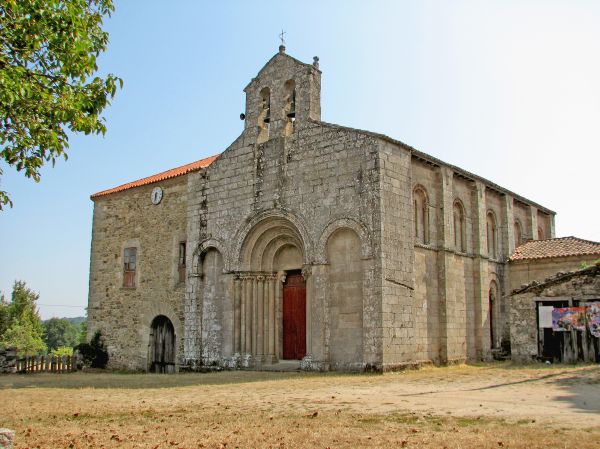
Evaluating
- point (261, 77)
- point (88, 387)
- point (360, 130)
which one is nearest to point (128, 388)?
point (88, 387)

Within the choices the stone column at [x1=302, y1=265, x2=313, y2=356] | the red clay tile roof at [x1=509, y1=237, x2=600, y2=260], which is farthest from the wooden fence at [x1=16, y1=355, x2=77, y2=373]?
the red clay tile roof at [x1=509, y1=237, x2=600, y2=260]

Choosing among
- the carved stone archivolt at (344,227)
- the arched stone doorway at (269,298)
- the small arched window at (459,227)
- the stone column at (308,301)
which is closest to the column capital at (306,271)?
the stone column at (308,301)

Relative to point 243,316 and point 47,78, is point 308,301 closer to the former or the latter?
point 243,316

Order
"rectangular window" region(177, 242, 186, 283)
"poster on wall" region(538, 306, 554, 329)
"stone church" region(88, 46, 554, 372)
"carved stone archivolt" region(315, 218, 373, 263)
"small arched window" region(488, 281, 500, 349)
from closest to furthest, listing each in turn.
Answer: "carved stone archivolt" region(315, 218, 373, 263)
"stone church" region(88, 46, 554, 372)
"poster on wall" region(538, 306, 554, 329)
"small arched window" region(488, 281, 500, 349)
"rectangular window" region(177, 242, 186, 283)

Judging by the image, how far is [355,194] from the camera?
1775 cm

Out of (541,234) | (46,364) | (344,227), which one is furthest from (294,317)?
(541,234)

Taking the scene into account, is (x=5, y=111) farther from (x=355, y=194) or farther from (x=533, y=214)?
(x=533, y=214)

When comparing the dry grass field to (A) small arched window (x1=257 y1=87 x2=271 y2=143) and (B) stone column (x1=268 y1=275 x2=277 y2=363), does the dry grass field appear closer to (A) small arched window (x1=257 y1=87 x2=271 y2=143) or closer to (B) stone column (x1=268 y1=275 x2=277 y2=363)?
(B) stone column (x1=268 y1=275 x2=277 y2=363)

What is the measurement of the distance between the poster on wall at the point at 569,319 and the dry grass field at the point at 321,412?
9.24 feet

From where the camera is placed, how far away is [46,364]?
23.2m

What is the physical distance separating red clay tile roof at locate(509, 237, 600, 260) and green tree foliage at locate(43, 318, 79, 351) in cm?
8505

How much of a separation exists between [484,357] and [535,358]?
2.81m

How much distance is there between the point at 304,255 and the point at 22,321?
38980 mm

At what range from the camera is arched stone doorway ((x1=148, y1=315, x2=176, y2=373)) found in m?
23.3
